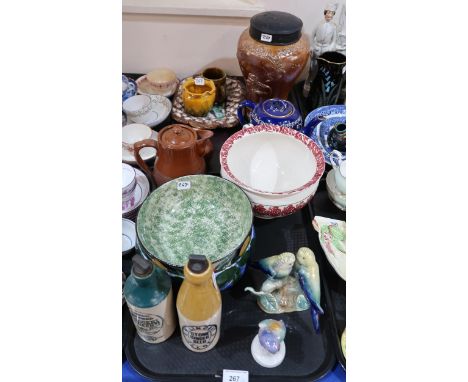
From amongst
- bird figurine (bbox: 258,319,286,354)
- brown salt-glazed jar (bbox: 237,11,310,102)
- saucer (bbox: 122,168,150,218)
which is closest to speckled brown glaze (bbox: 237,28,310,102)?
brown salt-glazed jar (bbox: 237,11,310,102)

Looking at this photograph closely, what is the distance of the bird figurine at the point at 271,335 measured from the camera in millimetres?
777

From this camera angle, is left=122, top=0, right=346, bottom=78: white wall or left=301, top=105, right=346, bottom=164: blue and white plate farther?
left=122, top=0, right=346, bottom=78: white wall

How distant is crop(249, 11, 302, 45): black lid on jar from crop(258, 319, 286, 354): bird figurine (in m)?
0.88

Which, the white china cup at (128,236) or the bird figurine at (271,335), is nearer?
the bird figurine at (271,335)

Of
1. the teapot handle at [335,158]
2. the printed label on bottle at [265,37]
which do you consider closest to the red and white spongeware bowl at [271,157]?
the teapot handle at [335,158]

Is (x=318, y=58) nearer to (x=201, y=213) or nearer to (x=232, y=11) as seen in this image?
(x=232, y=11)

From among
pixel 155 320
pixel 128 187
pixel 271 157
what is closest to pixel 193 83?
pixel 271 157

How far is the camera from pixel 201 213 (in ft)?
3.30

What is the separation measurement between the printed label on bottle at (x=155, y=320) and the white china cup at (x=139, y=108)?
2.60 feet

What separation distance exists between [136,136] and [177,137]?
1.00 feet

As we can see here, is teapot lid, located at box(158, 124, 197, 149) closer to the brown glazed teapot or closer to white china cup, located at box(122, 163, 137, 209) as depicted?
the brown glazed teapot

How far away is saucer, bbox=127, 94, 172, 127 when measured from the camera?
138 cm

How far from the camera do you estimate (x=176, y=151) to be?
1.01 meters

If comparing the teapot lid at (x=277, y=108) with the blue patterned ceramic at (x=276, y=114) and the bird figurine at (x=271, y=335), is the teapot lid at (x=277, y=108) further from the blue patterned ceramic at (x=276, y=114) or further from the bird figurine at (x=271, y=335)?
the bird figurine at (x=271, y=335)
